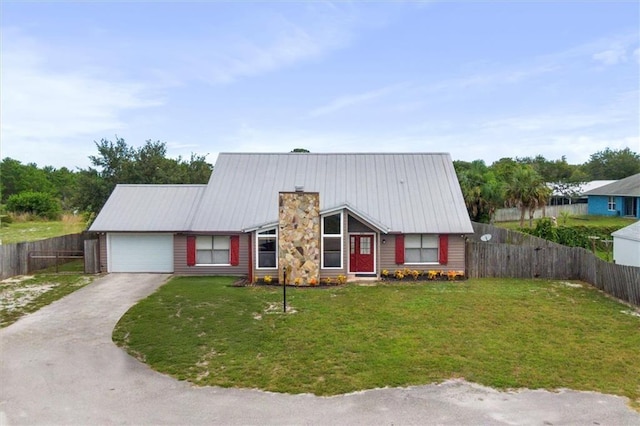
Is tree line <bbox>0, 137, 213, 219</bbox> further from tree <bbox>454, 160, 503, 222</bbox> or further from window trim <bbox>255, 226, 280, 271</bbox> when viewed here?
tree <bbox>454, 160, 503, 222</bbox>

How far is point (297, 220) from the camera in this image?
60.5 ft

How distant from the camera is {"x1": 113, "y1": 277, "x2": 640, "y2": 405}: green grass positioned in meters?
9.09

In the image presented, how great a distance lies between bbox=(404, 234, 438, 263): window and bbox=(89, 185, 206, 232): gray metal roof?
10.1 metres

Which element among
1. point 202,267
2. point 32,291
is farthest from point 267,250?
point 32,291

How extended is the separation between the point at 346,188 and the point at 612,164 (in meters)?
75.7

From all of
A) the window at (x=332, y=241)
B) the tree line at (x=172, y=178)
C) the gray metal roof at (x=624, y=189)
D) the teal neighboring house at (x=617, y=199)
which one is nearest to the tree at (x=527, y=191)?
the tree line at (x=172, y=178)

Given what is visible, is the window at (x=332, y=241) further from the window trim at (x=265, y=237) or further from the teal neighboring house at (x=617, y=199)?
the teal neighboring house at (x=617, y=199)

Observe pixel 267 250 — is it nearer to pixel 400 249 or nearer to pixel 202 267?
→ pixel 202 267

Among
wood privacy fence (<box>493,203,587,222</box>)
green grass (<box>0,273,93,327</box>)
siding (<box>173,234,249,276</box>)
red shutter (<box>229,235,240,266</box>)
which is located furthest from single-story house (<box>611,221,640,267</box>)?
wood privacy fence (<box>493,203,587,222</box>)

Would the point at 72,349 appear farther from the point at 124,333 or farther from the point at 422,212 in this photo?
the point at 422,212

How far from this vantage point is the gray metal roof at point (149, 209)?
21.0 metres

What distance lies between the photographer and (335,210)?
18672 millimetres

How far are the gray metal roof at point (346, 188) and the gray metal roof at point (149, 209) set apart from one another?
3.57 ft

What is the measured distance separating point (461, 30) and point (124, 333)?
1770cm
